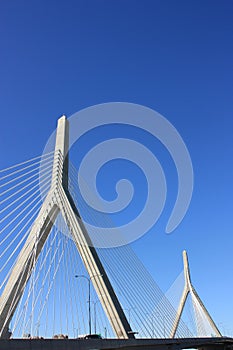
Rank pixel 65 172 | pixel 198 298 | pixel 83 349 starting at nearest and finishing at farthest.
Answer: pixel 83 349, pixel 65 172, pixel 198 298

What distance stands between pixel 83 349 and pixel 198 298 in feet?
159

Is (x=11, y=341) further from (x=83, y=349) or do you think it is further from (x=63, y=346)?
(x=83, y=349)

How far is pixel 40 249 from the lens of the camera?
26266mm

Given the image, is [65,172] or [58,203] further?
[65,172]

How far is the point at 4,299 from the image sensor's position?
2425 cm

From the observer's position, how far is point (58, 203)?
89.8ft

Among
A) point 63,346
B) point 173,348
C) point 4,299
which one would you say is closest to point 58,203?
point 4,299

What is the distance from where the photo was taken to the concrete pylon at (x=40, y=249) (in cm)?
2430

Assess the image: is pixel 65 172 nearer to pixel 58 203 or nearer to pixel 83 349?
pixel 58 203

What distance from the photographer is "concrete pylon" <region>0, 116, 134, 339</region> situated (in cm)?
2430

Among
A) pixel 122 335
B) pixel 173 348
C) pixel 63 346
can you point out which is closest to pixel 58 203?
pixel 122 335

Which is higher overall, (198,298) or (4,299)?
(198,298)

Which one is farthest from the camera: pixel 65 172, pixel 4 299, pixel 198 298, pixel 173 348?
pixel 198 298

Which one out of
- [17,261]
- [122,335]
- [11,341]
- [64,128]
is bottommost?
[11,341]
